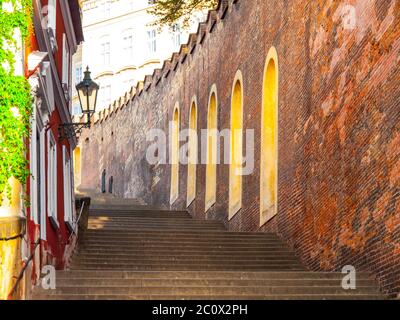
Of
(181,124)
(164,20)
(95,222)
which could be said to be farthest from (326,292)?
(164,20)

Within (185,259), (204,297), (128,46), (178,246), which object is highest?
(128,46)

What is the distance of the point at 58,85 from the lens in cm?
1877

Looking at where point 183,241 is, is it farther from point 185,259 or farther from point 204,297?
point 204,297

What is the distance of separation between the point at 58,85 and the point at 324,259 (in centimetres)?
554

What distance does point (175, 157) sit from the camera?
115 feet

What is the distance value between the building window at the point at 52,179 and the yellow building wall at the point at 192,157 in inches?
507

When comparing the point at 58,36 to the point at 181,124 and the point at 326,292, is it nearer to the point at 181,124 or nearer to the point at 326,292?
the point at 326,292

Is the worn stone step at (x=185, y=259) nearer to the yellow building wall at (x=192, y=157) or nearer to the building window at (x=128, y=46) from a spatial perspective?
the yellow building wall at (x=192, y=157)

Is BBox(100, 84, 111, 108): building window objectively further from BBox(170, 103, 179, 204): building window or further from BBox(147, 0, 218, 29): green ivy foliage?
BBox(170, 103, 179, 204): building window

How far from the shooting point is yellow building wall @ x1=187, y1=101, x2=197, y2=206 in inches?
1249

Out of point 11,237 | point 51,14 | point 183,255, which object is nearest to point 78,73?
point 51,14

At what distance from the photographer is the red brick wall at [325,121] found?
14.8m

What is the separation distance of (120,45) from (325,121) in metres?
50.2

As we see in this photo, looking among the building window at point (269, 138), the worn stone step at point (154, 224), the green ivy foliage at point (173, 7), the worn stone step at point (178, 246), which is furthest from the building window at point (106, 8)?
the worn stone step at point (178, 246)
